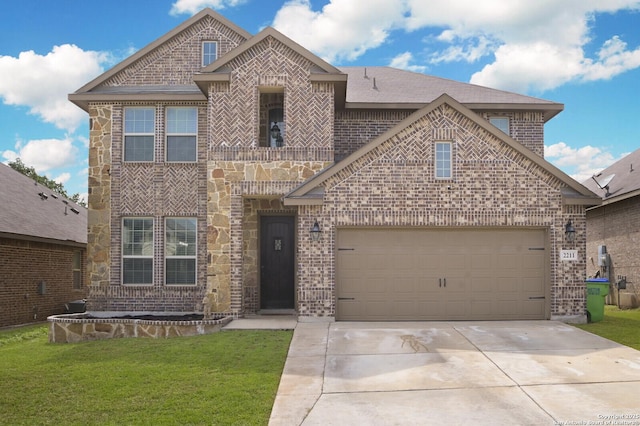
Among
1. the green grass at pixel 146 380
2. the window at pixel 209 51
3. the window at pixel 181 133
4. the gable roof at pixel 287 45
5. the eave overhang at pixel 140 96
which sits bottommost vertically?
the green grass at pixel 146 380

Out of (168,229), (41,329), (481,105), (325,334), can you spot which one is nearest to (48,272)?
(41,329)

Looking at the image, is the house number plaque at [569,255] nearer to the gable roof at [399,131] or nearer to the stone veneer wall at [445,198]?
the stone veneer wall at [445,198]

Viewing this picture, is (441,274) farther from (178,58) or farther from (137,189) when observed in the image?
(178,58)

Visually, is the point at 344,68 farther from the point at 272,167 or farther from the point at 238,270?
the point at 238,270

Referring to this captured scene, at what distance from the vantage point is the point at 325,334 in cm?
1155

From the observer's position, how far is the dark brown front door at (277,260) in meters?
15.2

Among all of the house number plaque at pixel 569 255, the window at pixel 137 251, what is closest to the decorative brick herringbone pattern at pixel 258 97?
the window at pixel 137 251

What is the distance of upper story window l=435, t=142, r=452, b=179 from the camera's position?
13.2m

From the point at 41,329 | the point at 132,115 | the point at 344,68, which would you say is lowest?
the point at 41,329

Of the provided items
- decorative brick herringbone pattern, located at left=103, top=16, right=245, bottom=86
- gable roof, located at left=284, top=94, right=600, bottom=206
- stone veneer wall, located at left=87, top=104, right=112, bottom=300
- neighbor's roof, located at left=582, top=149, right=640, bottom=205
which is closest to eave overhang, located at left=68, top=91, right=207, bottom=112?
stone veneer wall, located at left=87, top=104, right=112, bottom=300

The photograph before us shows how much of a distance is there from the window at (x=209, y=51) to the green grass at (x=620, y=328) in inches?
470

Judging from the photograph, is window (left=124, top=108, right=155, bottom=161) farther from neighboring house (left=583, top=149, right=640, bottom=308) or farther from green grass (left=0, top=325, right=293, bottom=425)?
neighboring house (left=583, top=149, right=640, bottom=308)

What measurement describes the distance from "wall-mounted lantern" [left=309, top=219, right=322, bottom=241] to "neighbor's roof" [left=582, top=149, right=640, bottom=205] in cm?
1118

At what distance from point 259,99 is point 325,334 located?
637cm
